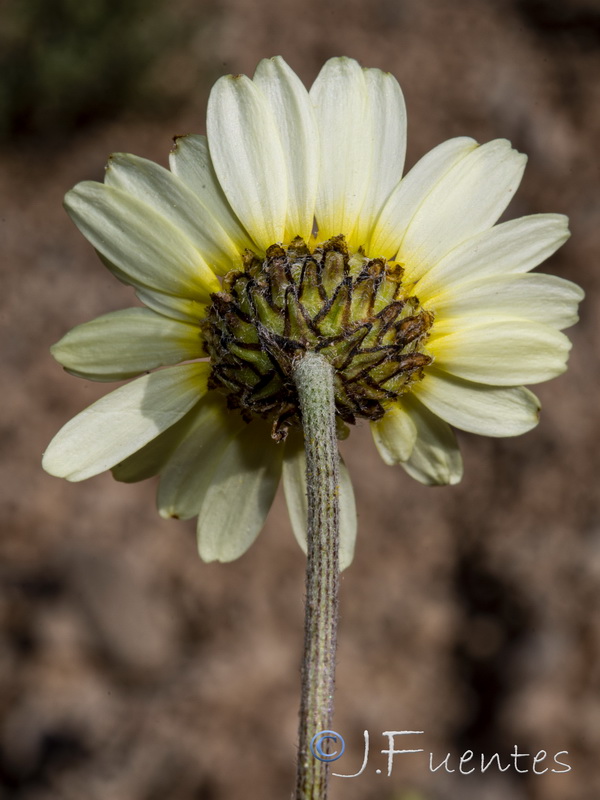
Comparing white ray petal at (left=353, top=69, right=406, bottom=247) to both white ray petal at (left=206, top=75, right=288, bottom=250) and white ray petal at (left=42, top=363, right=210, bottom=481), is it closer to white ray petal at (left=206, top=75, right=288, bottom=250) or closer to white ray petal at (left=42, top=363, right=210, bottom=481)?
white ray petal at (left=206, top=75, right=288, bottom=250)

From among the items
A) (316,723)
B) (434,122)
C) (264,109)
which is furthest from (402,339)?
(434,122)

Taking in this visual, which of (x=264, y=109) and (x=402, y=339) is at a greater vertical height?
(x=264, y=109)

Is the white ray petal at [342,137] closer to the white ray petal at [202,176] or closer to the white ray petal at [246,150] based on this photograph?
the white ray petal at [246,150]

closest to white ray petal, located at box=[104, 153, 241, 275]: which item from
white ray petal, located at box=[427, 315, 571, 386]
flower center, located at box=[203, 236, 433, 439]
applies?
flower center, located at box=[203, 236, 433, 439]

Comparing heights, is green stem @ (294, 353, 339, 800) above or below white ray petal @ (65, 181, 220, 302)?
below

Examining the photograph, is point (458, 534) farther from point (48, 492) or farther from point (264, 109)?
point (264, 109)
